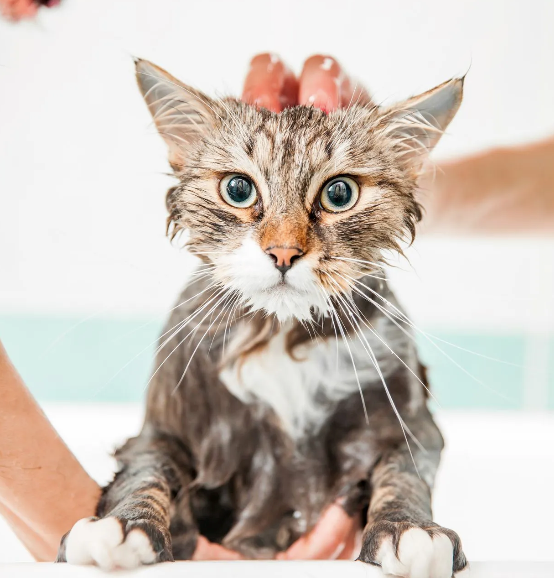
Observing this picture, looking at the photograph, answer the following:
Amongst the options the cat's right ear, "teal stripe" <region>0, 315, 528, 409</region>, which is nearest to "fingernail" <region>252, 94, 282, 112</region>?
the cat's right ear

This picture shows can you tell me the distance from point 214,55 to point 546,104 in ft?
4.92

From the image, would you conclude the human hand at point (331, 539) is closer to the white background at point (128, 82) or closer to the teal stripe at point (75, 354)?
the white background at point (128, 82)

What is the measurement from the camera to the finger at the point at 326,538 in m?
1.20

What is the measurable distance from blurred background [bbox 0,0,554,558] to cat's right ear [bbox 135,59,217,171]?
429 millimetres

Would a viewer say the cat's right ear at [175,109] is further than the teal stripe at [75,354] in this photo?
No

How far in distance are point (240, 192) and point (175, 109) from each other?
0.67ft

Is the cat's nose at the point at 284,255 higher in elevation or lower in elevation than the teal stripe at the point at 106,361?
higher

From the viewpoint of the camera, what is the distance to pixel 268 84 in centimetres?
124

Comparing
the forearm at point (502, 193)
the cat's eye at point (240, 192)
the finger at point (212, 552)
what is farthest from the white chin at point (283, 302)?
the forearm at point (502, 193)

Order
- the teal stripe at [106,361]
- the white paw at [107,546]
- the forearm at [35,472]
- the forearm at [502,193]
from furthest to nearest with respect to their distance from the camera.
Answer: the teal stripe at [106,361], the forearm at [502,193], the forearm at [35,472], the white paw at [107,546]

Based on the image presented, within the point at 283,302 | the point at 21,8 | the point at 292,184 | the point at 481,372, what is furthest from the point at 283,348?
the point at 481,372

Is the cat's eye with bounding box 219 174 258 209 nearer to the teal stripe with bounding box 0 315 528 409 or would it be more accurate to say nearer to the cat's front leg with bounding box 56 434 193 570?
the cat's front leg with bounding box 56 434 193 570

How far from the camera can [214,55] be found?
6.44 ft

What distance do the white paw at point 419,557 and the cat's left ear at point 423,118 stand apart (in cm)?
61
